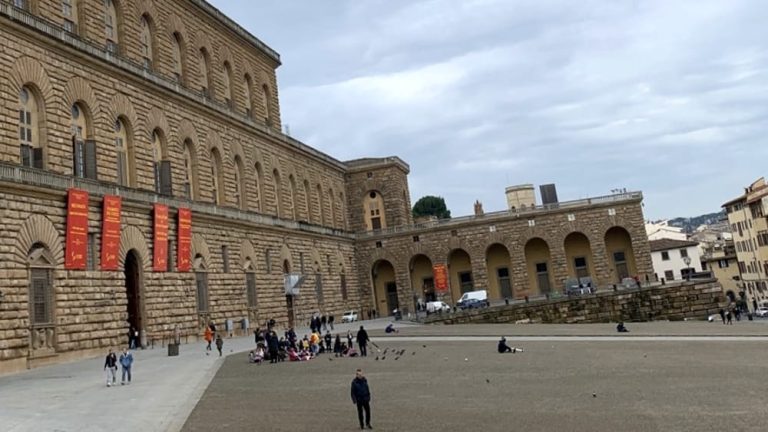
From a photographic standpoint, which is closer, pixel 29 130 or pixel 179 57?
pixel 29 130

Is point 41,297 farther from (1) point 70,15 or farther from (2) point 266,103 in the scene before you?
(2) point 266,103

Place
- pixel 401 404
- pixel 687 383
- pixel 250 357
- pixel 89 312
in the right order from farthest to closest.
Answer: pixel 89 312 < pixel 250 357 < pixel 687 383 < pixel 401 404

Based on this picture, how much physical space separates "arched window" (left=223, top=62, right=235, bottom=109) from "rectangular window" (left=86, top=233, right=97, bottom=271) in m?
16.5

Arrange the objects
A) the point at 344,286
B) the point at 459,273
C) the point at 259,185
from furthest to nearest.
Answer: the point at 459,273 < the point at 344,286 < the point at 259,185

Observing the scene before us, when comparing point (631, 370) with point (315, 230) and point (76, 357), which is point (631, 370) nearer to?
point (76, 357)

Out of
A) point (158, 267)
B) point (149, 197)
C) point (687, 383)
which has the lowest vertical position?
point (687, 383)

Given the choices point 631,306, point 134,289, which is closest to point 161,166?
point 134,289

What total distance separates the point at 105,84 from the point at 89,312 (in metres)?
9.68

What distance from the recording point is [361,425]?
34.5ft

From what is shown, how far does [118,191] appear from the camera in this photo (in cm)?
2514

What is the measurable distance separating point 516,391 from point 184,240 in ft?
65.4

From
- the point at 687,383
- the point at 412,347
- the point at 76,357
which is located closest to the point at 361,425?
the point at 687,383

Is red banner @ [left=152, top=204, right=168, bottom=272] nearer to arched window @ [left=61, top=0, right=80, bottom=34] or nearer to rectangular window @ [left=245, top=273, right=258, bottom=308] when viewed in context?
rectangular window @ [left=245, top=273, right=258, bottom=308]

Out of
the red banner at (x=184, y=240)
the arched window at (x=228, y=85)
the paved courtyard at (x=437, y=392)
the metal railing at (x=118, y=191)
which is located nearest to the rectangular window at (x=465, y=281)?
the metal railing at (x=118, y=191)
